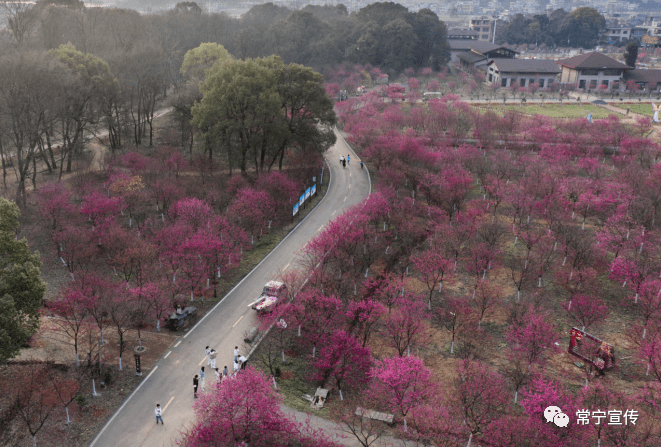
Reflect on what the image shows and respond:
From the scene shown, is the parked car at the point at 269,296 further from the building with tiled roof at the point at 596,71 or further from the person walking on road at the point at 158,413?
the building with tiled roof at the point at 596,71

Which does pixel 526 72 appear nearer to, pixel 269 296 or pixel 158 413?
pixel 269 296

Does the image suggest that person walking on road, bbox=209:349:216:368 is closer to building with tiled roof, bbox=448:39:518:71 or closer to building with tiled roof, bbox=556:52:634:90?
building with tiled roof, bbox=556:52:634:90

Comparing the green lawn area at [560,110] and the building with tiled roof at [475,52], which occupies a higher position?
the building with tiled roof at [475,52]

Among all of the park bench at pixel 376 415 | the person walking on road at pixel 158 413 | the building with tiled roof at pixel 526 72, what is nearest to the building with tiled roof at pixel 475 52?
the building with tiled roof at pixel 526 72

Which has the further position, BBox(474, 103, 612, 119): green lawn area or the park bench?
BBox(474, 103, 612, 119): green lawn area

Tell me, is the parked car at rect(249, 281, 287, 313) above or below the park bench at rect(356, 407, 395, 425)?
above

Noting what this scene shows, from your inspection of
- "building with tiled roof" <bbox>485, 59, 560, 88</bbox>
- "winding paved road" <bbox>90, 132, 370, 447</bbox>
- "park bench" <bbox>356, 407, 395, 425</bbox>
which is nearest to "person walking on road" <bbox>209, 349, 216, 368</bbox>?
"winding paved road" <bbox>90, 132, 370, 447</bbox>

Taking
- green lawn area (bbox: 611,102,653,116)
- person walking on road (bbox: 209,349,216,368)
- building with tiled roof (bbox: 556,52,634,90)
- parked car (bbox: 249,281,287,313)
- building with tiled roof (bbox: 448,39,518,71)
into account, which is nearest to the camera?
person walking on road (bbox: 209,349,216,368)

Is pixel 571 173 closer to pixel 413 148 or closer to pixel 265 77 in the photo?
pixel 413 148
